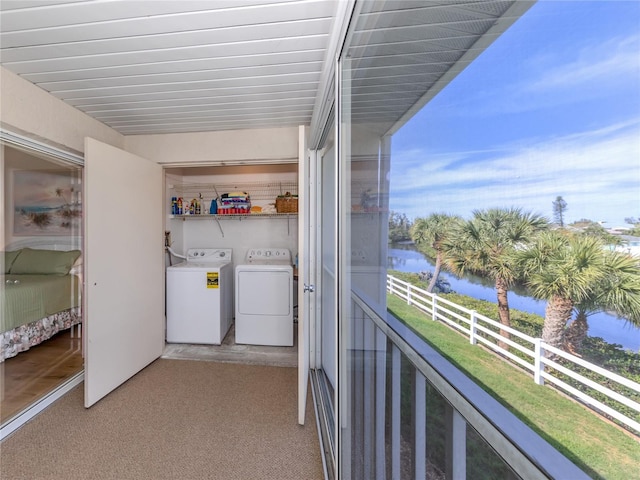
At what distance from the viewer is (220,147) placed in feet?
8.46

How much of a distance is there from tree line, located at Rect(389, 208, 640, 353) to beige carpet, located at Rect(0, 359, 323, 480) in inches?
64.3

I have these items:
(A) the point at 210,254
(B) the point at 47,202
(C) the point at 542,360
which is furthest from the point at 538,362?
(A) the point at 210,254

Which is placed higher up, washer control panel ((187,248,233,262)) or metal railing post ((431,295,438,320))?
metal railing post ((431,295,438,320))

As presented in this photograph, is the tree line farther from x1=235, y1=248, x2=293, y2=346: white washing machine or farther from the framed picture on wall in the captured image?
the framed picture on wall

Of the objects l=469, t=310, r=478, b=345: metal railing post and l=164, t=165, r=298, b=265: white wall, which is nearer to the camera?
l=469, t=310, r=478, b=345: metal railing post

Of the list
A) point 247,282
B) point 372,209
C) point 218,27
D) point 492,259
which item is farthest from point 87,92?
point 492,259

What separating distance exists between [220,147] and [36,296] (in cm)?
211

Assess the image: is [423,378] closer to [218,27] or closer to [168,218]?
[218,27]

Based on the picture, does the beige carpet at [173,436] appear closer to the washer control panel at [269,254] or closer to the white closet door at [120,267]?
the white closet door at [120,267]

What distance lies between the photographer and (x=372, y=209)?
39.0 inches

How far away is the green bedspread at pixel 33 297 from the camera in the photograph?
6.48 feet

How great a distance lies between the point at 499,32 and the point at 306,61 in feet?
4.51

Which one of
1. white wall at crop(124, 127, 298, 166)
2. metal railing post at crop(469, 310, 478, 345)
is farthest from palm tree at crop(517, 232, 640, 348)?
white wall at crop(124, 127, 298, 166)

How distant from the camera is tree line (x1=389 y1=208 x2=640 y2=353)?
0.84 ft
